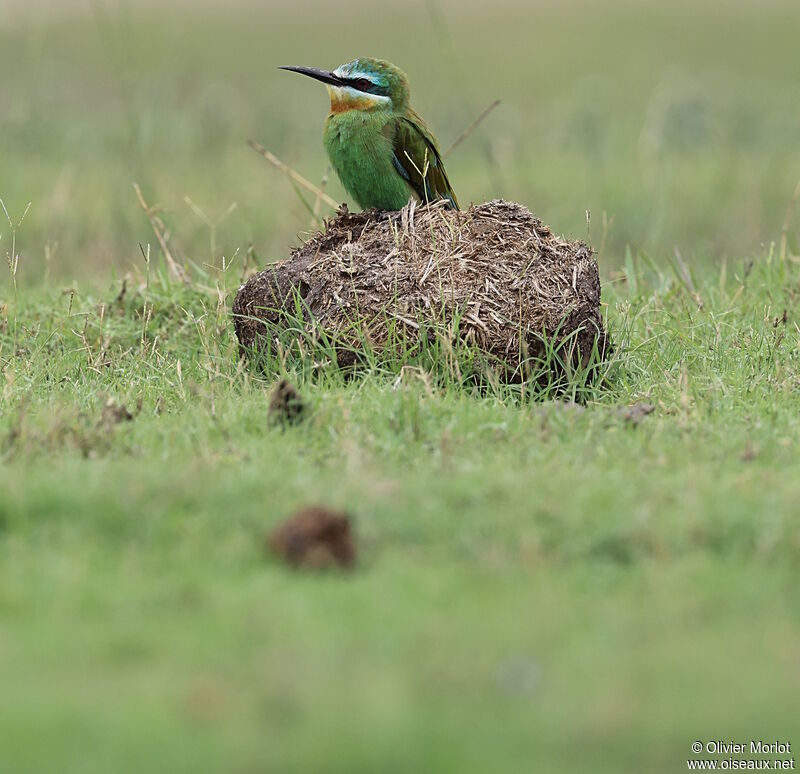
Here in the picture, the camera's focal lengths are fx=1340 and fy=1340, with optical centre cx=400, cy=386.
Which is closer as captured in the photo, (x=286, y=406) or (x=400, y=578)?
(x=400, y=578)

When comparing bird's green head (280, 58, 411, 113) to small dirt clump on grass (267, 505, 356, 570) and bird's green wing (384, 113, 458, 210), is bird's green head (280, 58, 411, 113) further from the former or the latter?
small dirt clump on grass (267, 505, 356, 570)

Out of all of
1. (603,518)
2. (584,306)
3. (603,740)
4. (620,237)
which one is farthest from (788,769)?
(620,237)

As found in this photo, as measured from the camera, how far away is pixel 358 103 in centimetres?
640

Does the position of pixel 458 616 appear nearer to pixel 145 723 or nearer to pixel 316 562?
pixel 316 562

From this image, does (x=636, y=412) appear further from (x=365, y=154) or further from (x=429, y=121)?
(x=429, y=121)

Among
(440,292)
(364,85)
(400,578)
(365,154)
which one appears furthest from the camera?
(364,85)

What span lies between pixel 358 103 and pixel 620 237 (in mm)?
4988

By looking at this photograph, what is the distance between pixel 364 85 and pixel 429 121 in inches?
314

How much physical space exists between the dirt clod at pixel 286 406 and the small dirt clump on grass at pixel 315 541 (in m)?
1.17

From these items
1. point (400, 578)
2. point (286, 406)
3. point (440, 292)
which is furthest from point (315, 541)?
point (440, 292)

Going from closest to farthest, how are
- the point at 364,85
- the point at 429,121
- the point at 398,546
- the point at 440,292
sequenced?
the point at 398,546, the point at 440,292, the point at 364,85, the point at 429,121

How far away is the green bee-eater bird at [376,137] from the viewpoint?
630 cm

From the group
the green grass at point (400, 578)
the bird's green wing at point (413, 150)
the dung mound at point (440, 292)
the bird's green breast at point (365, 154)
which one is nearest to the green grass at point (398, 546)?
the green grass at point (400, 578)

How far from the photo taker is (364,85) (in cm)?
642
